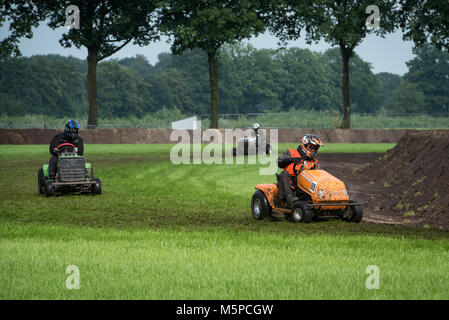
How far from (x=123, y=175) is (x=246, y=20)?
87.8ft

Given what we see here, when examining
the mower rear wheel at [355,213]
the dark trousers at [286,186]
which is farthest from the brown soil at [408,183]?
the dark trousers at [286,186]

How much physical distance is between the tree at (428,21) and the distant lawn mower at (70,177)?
32277 millimetres

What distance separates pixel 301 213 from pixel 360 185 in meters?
7.80

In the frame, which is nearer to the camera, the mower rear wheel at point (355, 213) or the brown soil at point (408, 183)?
the mower rear wheel at point (355, 213)

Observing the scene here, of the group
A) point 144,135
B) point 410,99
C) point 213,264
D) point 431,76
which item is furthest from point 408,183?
point 431,76

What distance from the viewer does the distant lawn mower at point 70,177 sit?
52.0ft

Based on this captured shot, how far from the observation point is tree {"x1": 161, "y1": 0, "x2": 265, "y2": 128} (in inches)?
1762

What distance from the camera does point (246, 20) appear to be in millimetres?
45562

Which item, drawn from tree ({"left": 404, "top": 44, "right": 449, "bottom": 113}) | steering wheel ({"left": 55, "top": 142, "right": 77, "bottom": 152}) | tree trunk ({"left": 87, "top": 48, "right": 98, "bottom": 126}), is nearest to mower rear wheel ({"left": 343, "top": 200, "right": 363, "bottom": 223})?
steering wheel ({"left": 55, "top": 142, "right": 77, "bottom": 152})

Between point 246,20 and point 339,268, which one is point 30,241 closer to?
point 339,268

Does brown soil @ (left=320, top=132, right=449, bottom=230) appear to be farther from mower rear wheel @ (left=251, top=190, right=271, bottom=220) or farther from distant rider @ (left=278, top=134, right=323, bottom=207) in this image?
mower rear wheel @ (left=251, top=190, right=271, bottom=220)

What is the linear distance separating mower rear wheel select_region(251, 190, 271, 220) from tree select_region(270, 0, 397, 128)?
36.3m

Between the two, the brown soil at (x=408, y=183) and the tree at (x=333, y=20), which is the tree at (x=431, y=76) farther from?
the brown soil at (x=408, y=183)

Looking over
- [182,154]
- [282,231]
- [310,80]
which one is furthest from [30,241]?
[310,80]
